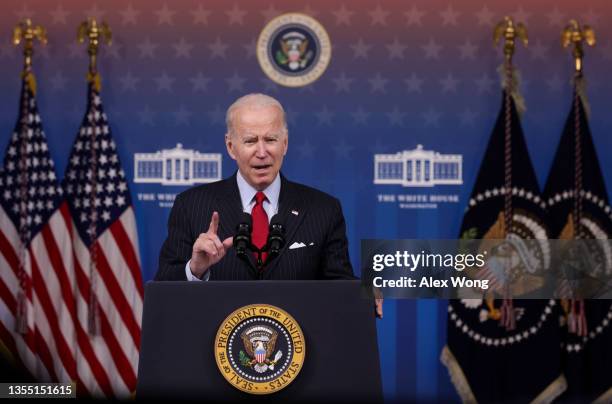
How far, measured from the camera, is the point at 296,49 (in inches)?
230

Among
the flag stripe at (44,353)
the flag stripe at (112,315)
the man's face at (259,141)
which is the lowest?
the flag stripe at (44,353)

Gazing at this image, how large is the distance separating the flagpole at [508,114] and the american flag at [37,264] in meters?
2.85

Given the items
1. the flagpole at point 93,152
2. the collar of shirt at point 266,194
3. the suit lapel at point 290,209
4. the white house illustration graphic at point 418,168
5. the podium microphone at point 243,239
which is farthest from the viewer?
the white house illustration graphic at point 418,168

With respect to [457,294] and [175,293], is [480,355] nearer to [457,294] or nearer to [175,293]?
[457,294]

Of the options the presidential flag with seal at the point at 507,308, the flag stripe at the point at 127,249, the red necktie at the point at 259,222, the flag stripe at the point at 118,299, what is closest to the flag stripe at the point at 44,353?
the flag stripe at the point at 118,299

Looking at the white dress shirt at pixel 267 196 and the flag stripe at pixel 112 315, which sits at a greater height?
the white dress shirt at pixel 267 196

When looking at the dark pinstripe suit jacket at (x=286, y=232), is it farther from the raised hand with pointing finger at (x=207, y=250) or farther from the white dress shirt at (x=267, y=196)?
the raised hand with pointing finger at (x=207, y=250)

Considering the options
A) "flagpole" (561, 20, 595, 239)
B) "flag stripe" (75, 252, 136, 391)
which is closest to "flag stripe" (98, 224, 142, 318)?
"flag stripe" (75, 252, 136, 391)

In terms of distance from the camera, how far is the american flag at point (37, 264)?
18.6 feet

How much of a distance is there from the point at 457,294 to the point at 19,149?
3.10 meters

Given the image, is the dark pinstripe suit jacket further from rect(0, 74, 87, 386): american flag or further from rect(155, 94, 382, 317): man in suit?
rect(0, 74, 87, 386): american flag

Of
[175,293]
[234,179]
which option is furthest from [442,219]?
[175,293]

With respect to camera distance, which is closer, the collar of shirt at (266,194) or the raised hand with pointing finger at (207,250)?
the raised hand with pointing finger at (207,250)

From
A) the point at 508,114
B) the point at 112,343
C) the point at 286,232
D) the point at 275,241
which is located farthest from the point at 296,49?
the point at 275,241
